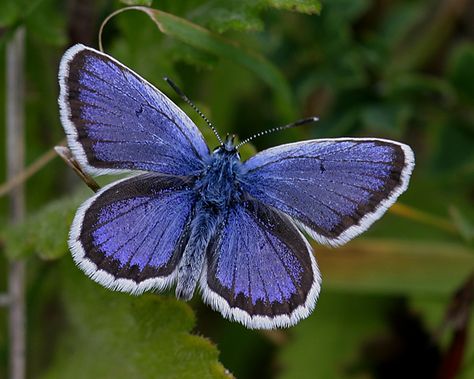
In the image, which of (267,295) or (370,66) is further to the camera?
(370,66)

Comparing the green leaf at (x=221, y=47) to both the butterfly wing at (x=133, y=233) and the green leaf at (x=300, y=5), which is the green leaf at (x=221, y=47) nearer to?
the green leaf at (x=300, y=5)

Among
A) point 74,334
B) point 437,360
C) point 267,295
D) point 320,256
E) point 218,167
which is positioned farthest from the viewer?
point 437,360

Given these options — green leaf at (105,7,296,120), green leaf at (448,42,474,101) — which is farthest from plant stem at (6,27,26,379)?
green leaf at (448,42,474,101)

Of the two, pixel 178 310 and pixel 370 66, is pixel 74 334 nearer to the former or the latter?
pixel 178 310

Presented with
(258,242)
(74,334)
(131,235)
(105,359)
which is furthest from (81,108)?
(74,334)

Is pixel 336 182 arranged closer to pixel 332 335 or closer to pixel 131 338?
pixel 131 338

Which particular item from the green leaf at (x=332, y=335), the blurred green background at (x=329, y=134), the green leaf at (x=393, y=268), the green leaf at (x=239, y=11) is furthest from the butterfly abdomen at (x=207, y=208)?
the green leaf at (x=332, y=335)
